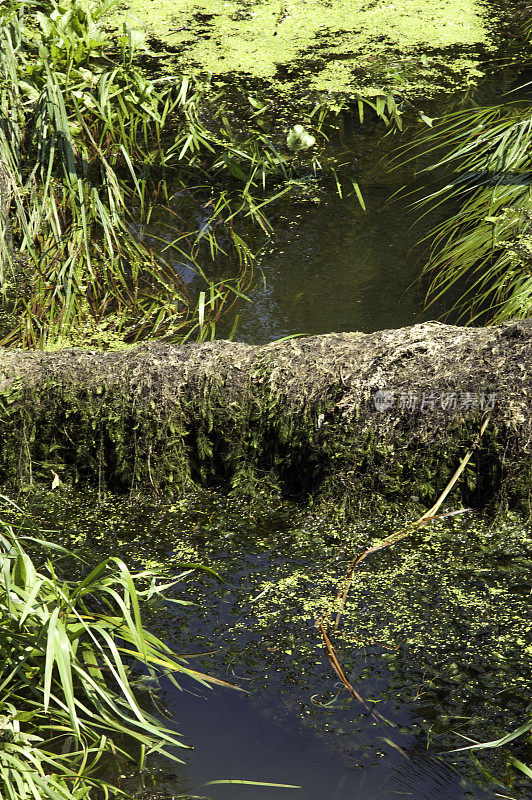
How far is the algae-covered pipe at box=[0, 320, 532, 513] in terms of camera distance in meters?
1.83

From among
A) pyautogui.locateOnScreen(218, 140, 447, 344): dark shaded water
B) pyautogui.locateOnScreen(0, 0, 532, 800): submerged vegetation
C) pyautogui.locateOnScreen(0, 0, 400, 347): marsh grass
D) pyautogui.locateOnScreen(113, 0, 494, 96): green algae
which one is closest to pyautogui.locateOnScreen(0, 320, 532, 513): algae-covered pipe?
pyautogui.locateOnScreen(0, 0, 532, 800): submerged vegetation

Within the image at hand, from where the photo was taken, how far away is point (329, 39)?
360 cm

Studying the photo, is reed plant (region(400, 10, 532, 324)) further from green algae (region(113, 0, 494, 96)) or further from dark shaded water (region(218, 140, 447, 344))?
green algae (region(113, 0, 494, 96))

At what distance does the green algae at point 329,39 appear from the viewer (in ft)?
10.9

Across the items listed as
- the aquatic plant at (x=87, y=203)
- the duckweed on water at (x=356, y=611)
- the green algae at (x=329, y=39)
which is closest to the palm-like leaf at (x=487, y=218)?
the green algae at (x=329, y=39)

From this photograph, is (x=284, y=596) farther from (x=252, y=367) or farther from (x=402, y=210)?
(x=402, y=210)

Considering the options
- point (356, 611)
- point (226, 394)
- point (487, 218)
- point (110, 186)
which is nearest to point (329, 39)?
point (110, 186)

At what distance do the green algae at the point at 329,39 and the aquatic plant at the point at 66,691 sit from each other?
8.47 ft

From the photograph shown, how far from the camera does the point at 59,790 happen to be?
1206 millimetres

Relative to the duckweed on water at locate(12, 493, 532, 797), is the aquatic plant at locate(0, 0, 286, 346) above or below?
above

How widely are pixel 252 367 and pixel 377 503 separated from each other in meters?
0.47

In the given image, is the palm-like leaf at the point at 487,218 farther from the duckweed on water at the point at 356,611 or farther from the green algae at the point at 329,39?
the duckweed on water at the point at 356,611

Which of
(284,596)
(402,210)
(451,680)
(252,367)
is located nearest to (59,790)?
(284,596)

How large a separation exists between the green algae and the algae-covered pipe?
5.83 feet
